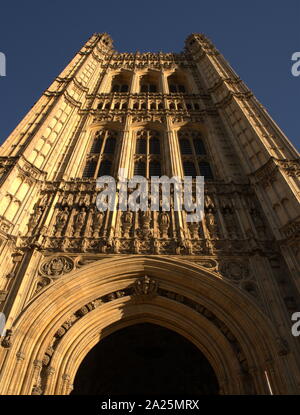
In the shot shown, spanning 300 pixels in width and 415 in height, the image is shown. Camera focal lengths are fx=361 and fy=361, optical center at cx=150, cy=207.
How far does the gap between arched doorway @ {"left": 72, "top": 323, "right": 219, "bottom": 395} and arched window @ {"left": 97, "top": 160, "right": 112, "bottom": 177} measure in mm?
7171

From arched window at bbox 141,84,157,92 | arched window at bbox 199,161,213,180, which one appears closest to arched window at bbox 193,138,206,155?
arched window at bbox 199,161,213,180

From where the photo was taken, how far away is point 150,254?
11.7 m

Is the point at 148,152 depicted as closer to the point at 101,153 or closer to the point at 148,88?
the point at 101,153

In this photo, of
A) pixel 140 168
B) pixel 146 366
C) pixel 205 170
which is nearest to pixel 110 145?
pixel 140 168

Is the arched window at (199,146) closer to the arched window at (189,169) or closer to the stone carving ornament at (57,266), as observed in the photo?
the arched window at (189,169)

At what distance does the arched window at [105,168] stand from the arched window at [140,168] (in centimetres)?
127

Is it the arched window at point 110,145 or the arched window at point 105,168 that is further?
the arched window at point 110,145

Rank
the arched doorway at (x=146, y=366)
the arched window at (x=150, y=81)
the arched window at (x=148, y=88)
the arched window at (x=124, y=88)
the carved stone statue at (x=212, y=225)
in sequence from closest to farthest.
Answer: the carved stone statue at (x=212, y=225) → the arched doorway at (x=146, y=366) → the arched window at (x=124, y=88) → the arched window at (x=148, y=88) → the arched window at (x=150, y=81)

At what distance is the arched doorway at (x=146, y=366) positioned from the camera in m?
13.7

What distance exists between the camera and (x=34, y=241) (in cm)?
1174

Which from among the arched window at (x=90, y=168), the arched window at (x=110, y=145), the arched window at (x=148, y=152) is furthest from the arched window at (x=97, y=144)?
the arched window at (x=148, y=152)

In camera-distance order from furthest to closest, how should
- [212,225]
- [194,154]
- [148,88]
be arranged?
1. [148,88]
2. [194,154]
3. [212,225]

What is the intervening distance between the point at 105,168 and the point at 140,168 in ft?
5.60
